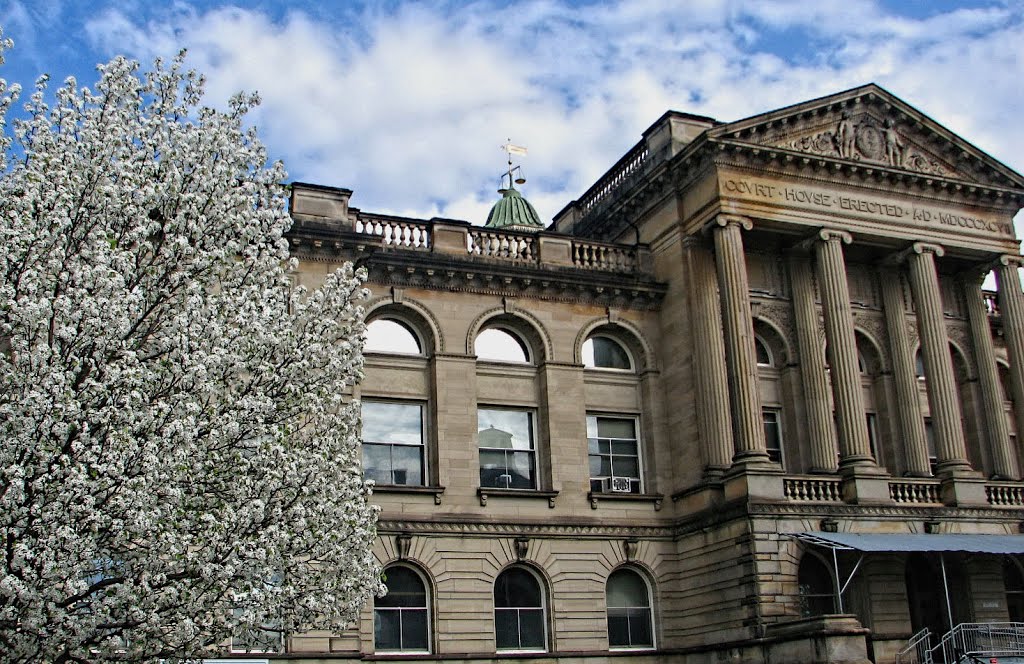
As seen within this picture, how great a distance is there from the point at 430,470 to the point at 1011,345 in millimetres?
17142

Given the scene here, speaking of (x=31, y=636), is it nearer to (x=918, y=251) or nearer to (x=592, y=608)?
(x=592, y=608)

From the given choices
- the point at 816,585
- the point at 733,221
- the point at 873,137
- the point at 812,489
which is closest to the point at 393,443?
the point at 812,489

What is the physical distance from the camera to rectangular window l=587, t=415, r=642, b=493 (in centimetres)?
3077

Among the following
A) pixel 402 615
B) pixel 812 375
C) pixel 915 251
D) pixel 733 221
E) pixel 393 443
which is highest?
pixel 733 221

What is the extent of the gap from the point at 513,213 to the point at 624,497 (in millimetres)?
41116

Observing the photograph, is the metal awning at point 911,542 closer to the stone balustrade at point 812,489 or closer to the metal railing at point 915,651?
the stone balustrade at point 812,489

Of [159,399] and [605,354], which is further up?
[605,354]

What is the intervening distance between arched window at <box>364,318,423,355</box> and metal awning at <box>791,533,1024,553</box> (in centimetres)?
1050

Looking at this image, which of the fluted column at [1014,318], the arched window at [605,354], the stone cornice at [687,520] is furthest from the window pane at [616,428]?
the fluted column at [1014,318]

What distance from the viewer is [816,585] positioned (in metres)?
28.9

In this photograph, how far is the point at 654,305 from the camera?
32594mm

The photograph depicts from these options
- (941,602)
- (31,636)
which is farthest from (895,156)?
(31,636)

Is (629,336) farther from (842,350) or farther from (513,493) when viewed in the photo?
(513,493)

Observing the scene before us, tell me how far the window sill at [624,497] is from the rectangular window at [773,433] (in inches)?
140
